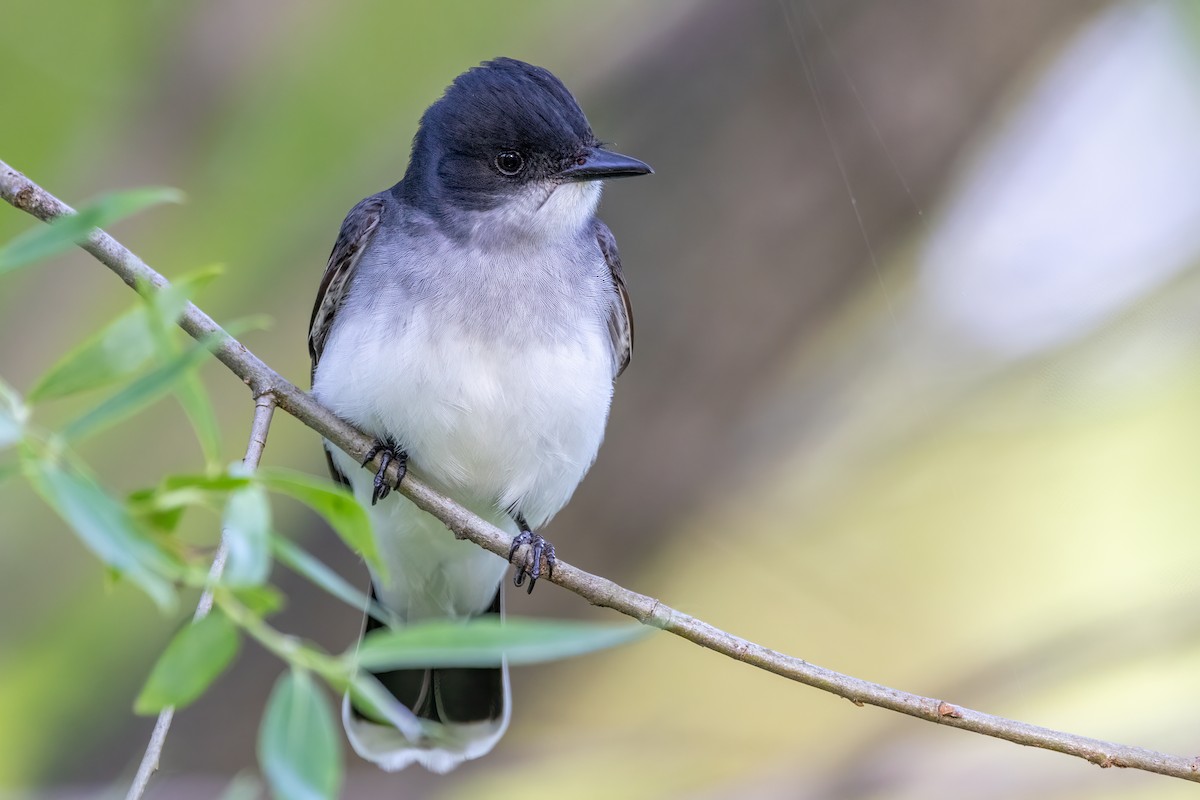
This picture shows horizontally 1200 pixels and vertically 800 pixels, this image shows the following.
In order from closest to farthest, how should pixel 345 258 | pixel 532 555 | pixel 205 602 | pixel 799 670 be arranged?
pixel 205 602 < pixel 799 670 < pixel 532 555 < pixel 345 258

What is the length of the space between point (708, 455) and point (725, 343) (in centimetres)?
37

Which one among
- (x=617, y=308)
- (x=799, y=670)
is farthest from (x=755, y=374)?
(x=799, y=670)

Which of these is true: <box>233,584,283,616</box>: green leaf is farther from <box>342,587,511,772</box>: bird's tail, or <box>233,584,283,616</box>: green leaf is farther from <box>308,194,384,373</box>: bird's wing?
<box>342,587,511,772</box>: bird's tail

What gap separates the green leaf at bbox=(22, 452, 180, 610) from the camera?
809 mm

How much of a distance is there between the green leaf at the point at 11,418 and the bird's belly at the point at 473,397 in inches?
77.6

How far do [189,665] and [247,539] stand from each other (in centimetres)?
10

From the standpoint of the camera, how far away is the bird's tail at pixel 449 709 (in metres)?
3.68

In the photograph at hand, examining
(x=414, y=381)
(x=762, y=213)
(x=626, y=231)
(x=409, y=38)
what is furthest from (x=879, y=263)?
(x=409, y=38)

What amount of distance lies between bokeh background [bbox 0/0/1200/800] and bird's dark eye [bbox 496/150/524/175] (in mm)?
794

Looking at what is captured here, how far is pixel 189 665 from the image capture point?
93 centimetres

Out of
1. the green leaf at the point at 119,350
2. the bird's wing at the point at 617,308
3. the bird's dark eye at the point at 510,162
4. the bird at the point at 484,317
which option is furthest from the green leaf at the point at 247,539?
the bird's wing at the point at 617,308

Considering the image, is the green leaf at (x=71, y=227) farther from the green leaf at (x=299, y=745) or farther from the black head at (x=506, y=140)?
the black head at (x=506, y=140)

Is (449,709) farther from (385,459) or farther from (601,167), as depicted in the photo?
(601,167)

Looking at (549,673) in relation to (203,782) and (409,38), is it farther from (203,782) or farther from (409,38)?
(409,38)
